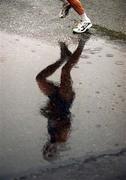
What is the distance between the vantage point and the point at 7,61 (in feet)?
20.9

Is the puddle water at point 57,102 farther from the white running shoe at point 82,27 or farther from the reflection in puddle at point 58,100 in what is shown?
the white running shoe at point 82,27

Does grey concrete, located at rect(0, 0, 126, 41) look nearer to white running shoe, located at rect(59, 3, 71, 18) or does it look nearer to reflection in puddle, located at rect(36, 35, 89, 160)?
white running shoe, located at rect(59, 3, 71, 18)

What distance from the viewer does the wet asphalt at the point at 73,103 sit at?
413 centimetres

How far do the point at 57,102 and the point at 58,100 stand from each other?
0.07m

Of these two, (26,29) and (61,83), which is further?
(26,29)

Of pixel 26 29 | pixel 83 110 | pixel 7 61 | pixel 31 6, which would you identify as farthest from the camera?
pixel 31 6

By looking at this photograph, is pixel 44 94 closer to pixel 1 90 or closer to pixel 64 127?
pixel 1 90

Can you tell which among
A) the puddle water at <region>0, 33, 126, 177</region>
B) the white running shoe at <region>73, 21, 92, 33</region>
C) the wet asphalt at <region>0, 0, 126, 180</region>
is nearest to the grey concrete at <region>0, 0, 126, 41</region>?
the wet asphalt at <region>0, 0, 126, 180</region>

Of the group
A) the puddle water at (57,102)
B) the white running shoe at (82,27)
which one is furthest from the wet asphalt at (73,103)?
the white running shoe at (82,27)

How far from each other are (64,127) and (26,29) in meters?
3.40

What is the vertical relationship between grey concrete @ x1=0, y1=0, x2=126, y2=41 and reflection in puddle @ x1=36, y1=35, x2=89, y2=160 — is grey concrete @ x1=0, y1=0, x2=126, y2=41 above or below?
below

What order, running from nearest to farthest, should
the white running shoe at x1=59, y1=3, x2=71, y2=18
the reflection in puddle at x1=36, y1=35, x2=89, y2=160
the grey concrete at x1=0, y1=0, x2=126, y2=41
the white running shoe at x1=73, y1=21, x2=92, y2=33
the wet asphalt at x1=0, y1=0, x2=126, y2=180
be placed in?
the wet asphalt at x1=0, y1=0, x2=126, y2=180
the reflection in puddle at x1=36, y1=35, x2=89, y2=160
the grey concrete at x1=0, y1=0, x2=126, y2=41
the white running shoe at x1=73, y1=21, x2=92, y2=33
the white running shoe at x1=59, y1=3, x2=71, y2=18

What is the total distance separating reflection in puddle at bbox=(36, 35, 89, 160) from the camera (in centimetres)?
457

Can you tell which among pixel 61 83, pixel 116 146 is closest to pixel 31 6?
pixel 61 83
